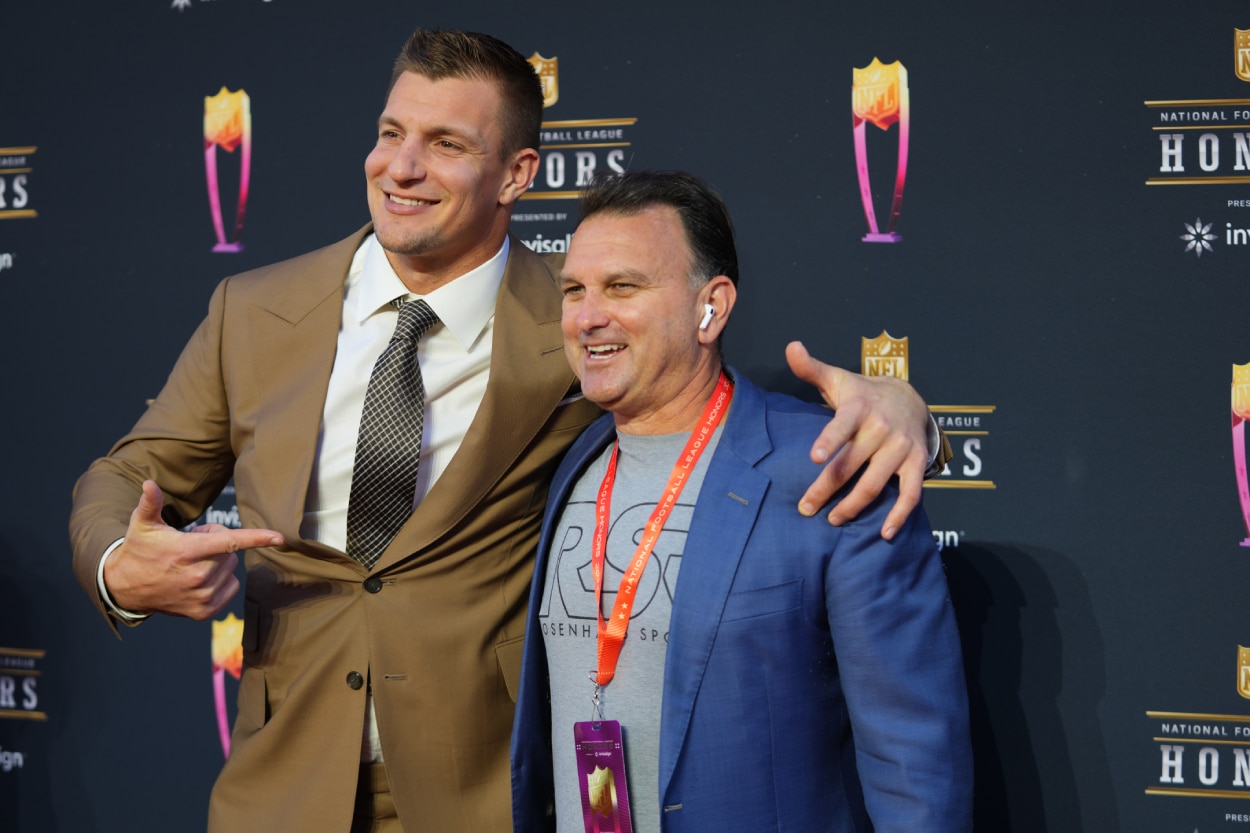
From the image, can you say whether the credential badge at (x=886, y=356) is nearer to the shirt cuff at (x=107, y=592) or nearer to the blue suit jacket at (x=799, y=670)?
the blue suit jacket at (x=799, y=670)

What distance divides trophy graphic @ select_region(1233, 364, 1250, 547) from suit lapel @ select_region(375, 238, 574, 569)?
1.58 m

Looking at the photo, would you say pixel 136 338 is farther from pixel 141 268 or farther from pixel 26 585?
pixel 26 585

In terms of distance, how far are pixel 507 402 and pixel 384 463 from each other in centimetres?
24

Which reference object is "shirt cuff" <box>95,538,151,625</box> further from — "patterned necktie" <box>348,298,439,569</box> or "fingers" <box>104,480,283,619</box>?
"patterned necktie" <box>348,298,439,569</box>

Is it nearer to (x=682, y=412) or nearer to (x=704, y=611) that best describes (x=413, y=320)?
(x=682, y=412)

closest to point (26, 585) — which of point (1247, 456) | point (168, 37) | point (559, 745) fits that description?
point (168, 37)

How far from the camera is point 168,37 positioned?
11.0 feet

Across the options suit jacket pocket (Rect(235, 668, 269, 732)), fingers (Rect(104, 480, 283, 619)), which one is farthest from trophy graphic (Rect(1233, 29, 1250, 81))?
suit jacket pocket (Rect(235, 668, 269, 732))

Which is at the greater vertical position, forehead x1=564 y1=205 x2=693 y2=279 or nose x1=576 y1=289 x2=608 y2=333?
forehead x1=564 y1=205 x2=693 y2=279

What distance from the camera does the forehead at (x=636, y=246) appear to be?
1.89 metres

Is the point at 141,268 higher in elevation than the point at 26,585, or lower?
higher

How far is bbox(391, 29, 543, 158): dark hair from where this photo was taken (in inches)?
84.8

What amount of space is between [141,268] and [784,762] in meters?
2.50

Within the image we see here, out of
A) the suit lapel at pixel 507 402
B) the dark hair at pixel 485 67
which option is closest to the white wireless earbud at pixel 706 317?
the suit lapel at pixel 507 402
